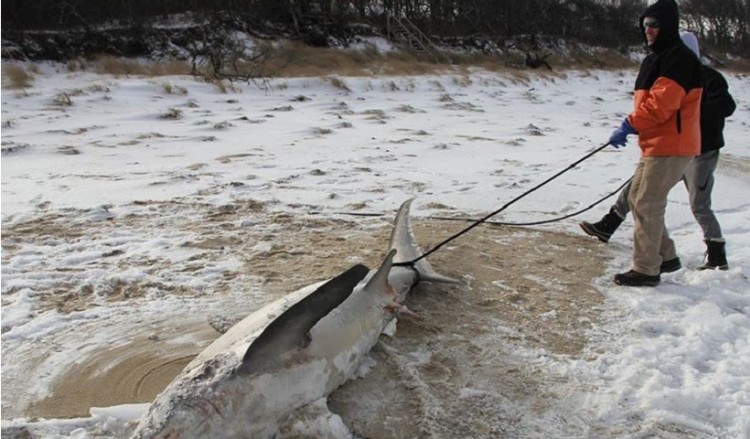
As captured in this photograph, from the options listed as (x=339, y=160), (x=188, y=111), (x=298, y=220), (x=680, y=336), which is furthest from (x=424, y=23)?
(x=680, y=336)

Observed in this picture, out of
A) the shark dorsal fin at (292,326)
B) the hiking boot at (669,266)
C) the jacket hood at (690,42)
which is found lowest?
the hiking boot at (669,266)

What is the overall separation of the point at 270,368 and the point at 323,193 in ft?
12.8

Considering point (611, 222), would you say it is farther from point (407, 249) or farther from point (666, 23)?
point (407, 249)

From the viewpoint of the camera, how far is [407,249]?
13.8 feet

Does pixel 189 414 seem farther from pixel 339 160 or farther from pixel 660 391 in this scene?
pixel 339 160

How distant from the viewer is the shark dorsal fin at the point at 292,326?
8.29 ft

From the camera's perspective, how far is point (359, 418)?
2807mm

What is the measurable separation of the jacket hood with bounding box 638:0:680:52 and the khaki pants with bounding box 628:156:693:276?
0.66 metres

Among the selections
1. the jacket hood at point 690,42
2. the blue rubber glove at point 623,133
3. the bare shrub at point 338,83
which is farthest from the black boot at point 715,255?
the bare shrub at point 338,83

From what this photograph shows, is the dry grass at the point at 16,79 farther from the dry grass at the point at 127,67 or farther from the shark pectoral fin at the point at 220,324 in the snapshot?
the shark pectoral fin at the point at 220,324

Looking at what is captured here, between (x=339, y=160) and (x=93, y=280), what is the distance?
4.20 m

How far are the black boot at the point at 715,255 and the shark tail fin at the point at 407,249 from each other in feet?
5.84

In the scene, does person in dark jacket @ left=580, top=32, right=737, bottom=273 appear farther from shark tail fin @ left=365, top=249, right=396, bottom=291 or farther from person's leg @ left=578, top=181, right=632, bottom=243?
shark tail fin @ left=365, top=249, right=396, bottom=291

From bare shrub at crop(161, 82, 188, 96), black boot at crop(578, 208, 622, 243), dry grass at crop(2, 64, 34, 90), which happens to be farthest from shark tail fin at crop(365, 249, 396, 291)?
dry grass at crop(2, 64, 34, 90)
